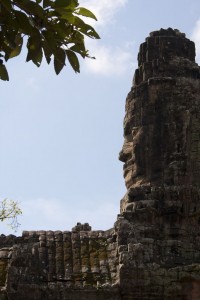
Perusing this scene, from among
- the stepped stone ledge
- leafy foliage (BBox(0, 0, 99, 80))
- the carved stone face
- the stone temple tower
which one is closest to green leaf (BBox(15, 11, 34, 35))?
leafy foliage (BBox(0, 0, 99, 80))

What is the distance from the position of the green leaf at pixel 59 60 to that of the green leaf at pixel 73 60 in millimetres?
40

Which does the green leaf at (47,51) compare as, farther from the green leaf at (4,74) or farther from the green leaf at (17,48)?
the green leaf at (4,74)

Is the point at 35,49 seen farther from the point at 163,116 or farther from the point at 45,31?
the point at 163,116

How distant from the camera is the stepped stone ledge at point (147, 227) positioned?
1791 centimetres

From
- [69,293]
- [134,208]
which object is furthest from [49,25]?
[134,208]

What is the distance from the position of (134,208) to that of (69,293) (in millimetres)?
3492

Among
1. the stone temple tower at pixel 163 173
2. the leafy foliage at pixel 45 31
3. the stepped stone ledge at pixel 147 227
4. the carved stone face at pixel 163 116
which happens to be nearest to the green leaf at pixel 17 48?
the leafy foliage at pixel 45 31

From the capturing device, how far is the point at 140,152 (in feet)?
70.8

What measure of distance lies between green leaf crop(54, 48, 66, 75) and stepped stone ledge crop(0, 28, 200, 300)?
12.9 meters

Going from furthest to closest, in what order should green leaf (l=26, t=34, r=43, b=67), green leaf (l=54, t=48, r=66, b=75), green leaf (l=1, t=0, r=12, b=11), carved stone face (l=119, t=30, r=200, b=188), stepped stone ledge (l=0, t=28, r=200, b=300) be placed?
carved stone face (l=119, t=30, r=200, b=188) < stepped stone ledge (l=0, t=28, r=200, b=300) < green leaf (l=54, t=48, r=66, b=75) < green leaf (l=26, t=34, r=43, b=67) < green leaf (l=1, t=0, r=12, b=11)

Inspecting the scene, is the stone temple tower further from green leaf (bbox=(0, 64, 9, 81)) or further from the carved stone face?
green leaf (bbox=(0, 64, 9, 81))

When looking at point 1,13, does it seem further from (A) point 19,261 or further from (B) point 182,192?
(B) point 182,192

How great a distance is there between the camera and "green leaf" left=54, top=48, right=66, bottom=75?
5.37m

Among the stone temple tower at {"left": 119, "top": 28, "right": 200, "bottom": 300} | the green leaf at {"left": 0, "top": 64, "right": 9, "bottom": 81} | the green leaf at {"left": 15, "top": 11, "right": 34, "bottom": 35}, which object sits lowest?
the green leaf at {"left": 0, "top": 64, "right": 9, "bottom": 81}
